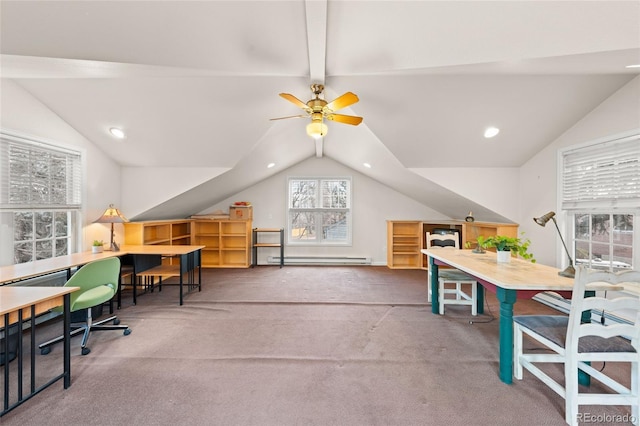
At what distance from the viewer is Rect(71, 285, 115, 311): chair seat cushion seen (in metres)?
2.42

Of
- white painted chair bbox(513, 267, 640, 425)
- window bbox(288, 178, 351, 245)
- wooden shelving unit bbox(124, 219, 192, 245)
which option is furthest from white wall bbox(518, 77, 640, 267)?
wooden shelving unit bbox(124, 219, 192, 245)

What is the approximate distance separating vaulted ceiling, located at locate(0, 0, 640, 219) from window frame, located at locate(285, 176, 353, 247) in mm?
2165

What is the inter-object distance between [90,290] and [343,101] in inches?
115

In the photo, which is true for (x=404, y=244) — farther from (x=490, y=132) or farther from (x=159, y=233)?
(x=159, y=233)

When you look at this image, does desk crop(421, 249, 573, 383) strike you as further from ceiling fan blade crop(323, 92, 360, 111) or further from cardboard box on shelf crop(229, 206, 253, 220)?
cardboard box on shelf crop(229, 206, 253, 220)

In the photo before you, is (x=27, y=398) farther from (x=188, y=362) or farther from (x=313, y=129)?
(x=313, y=129)

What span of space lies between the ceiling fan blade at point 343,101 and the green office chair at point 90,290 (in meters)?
2.60

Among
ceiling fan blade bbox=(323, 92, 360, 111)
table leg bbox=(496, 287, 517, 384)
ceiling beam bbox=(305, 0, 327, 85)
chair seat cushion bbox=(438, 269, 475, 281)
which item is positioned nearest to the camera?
ceiling beam bbox=(305, 0, 327, 85)

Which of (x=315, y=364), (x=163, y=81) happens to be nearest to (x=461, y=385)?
(x=315, y=364)

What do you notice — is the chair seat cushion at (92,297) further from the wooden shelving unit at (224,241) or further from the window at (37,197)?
the wooden shelving unit at (224,241)

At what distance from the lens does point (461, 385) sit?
6.82ft

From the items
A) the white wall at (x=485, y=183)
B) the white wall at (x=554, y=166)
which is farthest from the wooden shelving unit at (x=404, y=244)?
the white wall at (x=554, y=166)

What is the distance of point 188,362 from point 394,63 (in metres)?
3.15

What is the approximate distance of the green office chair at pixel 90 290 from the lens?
248 centimetres
